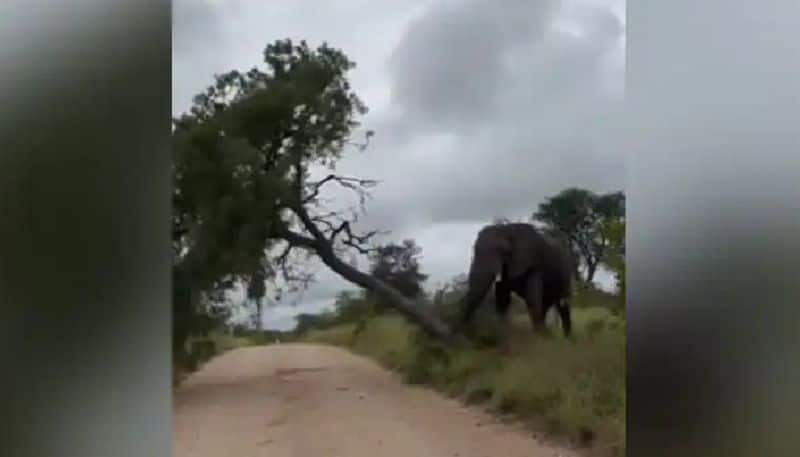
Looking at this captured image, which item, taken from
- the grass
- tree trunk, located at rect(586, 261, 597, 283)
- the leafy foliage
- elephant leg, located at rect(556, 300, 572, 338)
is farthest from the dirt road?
tree trunk, located at rect(586, 261, 597, 283)

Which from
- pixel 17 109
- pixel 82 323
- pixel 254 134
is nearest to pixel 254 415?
pixel 82 323

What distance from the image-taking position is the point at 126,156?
1584mm

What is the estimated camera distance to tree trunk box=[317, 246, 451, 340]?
5.93 ft

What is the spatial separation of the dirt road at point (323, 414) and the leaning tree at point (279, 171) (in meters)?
0.17

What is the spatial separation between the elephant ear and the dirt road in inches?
12.5

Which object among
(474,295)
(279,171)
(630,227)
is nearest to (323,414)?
(474,295)

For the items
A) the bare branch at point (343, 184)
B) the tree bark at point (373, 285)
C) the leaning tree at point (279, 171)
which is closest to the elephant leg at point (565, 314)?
the tree bark at point (373, 285)

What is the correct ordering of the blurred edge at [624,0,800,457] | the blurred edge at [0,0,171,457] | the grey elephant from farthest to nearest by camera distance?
the grey elephant
the blurred edge at [624,0,800,457]
the blurred edge at [0,0,171,457]

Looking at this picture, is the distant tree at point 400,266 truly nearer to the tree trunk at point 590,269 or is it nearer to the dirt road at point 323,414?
the dirt road at point 323,414

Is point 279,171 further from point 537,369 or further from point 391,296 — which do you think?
point 537,369

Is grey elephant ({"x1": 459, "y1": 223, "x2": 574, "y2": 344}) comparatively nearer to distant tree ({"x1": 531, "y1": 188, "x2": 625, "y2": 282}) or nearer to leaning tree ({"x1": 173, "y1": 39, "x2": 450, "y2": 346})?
distant tree ({"x1": 531, "y1": 188, "x2": 625, "y2": 282})

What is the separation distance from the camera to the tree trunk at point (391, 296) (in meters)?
1.81

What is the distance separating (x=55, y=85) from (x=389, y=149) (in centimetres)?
65

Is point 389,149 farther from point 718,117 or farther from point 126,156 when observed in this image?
point 718,117
